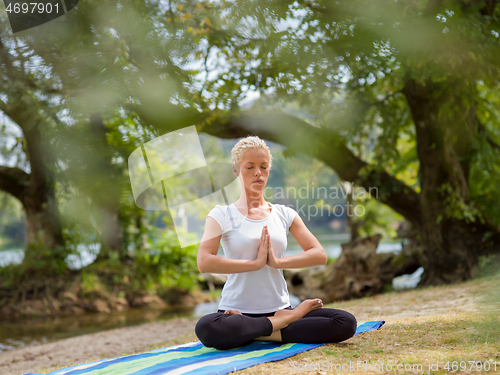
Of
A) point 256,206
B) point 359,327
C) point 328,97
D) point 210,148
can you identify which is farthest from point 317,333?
point 328,97

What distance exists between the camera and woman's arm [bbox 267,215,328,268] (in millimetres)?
2398

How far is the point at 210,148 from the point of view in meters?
4.07

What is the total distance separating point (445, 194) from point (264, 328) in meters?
5.04

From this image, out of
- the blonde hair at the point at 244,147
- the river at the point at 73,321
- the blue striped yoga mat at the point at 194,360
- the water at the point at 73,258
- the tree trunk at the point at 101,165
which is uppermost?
the tree trunk at the point at 101,165

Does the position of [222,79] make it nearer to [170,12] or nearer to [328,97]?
[170,12]

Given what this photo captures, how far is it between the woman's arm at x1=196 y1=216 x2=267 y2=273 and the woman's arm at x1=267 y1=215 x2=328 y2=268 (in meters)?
0.07

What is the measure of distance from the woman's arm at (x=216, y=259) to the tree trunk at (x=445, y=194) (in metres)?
4.72

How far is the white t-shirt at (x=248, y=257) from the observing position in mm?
2445

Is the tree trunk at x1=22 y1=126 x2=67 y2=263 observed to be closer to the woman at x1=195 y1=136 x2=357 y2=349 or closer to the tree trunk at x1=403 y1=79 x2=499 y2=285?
the tree trunk at x1=403 y1=79 x2=499 y2=285

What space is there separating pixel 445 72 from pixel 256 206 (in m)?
3.91

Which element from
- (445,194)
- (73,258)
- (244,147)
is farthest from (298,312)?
(73,258)

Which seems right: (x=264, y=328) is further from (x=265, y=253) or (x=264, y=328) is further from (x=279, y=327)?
(x=265, y=253)

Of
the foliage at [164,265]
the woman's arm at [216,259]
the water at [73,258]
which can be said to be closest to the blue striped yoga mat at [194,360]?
the woman's arm at [216,259]

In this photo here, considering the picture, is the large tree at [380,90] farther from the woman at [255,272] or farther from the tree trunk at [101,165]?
the woman at [255,272]
